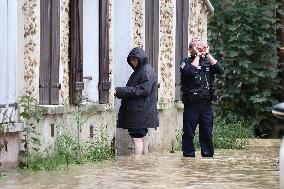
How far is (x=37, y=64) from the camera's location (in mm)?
14500

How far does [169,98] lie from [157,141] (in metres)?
1.26

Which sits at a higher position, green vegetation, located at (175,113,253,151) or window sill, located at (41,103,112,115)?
window sill, located at (41,103,112,115)

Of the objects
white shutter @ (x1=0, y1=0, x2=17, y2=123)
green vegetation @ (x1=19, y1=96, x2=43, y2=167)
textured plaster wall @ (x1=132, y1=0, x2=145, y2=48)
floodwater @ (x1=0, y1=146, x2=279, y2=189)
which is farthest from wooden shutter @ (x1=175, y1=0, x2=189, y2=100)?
white shutter @ (x1=0, y1=0, x2=17, y2=123)

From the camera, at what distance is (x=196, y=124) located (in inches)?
672

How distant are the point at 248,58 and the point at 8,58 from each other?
13428 millimetres

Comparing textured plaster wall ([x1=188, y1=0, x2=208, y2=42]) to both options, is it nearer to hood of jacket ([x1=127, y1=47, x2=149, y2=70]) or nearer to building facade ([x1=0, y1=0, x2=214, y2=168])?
building facade ([x1=0, y1=0, x2=214, y2=168])

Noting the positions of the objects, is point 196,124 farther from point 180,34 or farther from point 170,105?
point 180,34

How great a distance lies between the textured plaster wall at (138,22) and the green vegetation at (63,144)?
2.33m

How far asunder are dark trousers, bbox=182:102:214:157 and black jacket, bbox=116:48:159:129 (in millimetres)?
539

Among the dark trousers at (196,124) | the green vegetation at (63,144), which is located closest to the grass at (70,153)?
the green vegetation at (63,144)

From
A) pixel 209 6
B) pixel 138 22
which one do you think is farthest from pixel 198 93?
pixel 209 6

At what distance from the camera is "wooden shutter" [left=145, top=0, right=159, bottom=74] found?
19250mm

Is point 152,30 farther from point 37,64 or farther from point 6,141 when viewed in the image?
point 6,141

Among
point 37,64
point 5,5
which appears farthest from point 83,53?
point 5,5
